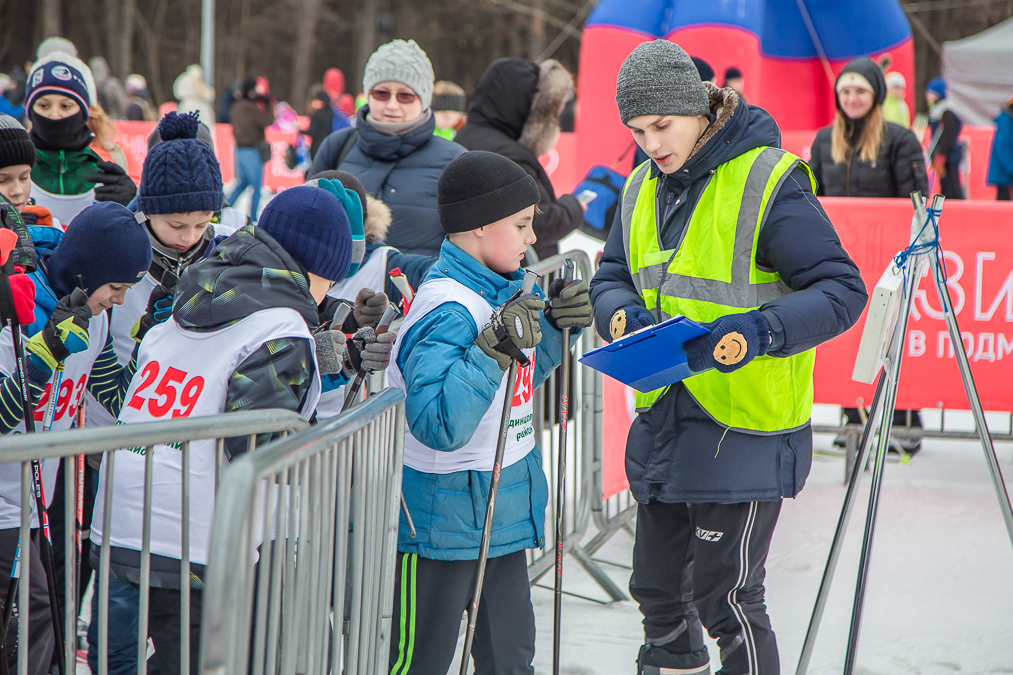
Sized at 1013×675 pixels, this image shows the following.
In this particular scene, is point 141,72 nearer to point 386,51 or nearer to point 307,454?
point 386,51

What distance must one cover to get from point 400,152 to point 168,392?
222 centimetres

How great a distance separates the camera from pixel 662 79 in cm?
246

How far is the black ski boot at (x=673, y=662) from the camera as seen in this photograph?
2736 millimetres

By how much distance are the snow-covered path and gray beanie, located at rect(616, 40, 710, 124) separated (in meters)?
1.98

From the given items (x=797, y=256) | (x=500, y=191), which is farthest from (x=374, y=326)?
(x=797, y=256)

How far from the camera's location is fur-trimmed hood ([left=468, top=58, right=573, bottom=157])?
4.63 meters

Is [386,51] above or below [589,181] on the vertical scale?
above

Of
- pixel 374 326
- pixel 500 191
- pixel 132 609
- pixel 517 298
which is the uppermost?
pixel 500 191

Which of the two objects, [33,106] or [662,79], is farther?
[33,106]

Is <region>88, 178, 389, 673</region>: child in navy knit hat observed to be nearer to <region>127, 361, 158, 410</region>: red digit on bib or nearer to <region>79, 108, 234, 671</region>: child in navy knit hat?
<region>127, 361, 158, 410</region>: red digit on bib

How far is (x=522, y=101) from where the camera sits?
4.64 meters

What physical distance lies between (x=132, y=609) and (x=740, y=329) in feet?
5.41

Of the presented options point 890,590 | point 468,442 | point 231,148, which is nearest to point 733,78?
point 890,590

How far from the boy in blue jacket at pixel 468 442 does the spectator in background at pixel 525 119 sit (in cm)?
199
